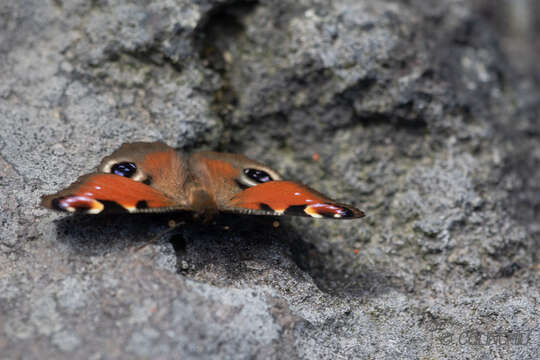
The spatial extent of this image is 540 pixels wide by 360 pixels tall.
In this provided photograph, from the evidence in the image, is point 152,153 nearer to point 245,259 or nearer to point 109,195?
point 109,195

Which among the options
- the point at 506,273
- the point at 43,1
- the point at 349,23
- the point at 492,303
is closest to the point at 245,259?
the point at 492,303

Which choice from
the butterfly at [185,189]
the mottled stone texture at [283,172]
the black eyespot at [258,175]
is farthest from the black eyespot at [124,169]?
the black eyespot at [258,175]

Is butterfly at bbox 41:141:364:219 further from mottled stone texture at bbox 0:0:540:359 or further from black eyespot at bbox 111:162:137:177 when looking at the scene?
mottled stone texture at bbox 0:0:540:359

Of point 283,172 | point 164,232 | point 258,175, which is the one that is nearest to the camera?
point 164,232

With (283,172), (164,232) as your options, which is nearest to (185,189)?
(164,232)

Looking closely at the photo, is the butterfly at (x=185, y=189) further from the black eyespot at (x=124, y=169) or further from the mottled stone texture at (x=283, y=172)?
the mottled stone texture at (x=283, y=172)

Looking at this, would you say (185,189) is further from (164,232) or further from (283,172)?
(283,172)
